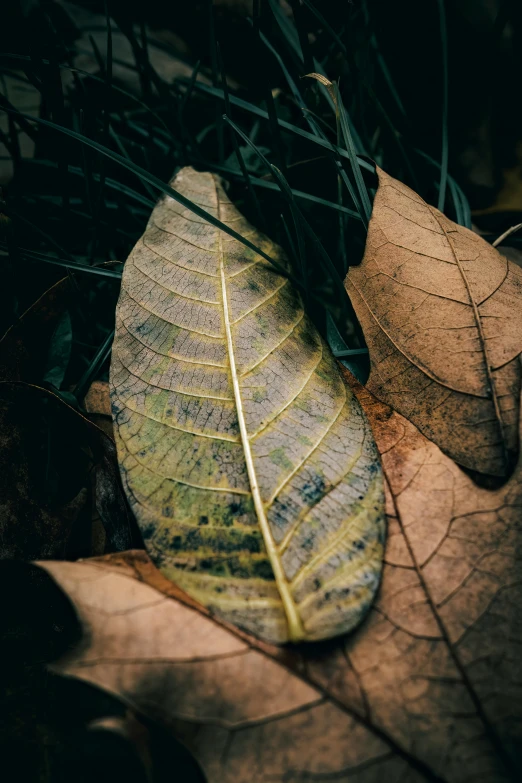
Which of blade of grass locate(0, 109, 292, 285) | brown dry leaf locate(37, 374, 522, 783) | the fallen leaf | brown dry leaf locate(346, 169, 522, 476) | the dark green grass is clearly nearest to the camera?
brown dry leaf locate(37, 374, 522, 783)

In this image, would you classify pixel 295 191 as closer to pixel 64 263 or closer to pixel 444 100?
pixel 444 100

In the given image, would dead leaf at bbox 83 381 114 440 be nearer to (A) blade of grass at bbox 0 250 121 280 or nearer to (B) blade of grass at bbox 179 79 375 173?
(A) blade of grass at bbox 0 250 121 280

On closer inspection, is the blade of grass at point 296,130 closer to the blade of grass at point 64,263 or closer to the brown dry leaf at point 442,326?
the brown dry leaf at point 442,326

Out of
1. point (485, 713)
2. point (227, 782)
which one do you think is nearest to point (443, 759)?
point (485, 713)

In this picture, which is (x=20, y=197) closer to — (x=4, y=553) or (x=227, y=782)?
(x=4, y=553)

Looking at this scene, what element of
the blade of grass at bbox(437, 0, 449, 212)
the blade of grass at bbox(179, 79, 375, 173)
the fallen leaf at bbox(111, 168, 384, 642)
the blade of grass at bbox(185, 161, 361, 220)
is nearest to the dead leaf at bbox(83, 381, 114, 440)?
the fallen leaf at bbox(111, 168, 384, 642)

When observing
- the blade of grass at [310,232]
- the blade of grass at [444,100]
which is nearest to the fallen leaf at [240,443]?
the blade of grass at [310,232]
